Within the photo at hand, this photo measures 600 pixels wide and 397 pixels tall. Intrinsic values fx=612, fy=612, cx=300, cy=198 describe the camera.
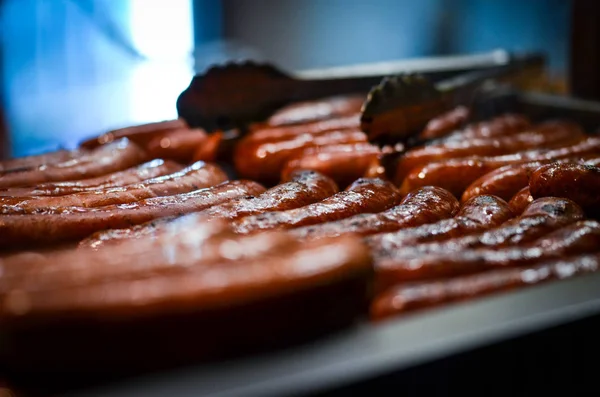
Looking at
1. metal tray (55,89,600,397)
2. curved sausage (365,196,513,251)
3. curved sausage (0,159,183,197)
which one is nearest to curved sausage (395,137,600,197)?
curved sausage (365,196,513,251)

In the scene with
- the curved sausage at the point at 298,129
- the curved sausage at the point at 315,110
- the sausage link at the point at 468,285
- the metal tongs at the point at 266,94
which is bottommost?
the sausage link at the point at 468,285

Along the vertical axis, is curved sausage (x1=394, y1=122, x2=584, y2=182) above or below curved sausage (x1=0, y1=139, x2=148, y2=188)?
above

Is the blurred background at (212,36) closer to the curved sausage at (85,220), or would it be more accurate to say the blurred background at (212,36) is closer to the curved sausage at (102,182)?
the curved sausage at (102,182)

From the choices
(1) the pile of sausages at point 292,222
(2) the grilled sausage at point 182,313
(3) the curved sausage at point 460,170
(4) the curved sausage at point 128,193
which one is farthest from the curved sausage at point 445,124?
(2) the grilled sausage at point 182,313

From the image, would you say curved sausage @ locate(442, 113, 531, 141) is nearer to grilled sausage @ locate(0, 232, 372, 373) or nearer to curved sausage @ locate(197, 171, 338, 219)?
curved sausage @ locate(197, 171, 338, 219)

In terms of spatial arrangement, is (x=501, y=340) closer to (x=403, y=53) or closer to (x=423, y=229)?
(x=423, y=229)

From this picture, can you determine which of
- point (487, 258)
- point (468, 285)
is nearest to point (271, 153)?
point (487, 258)
